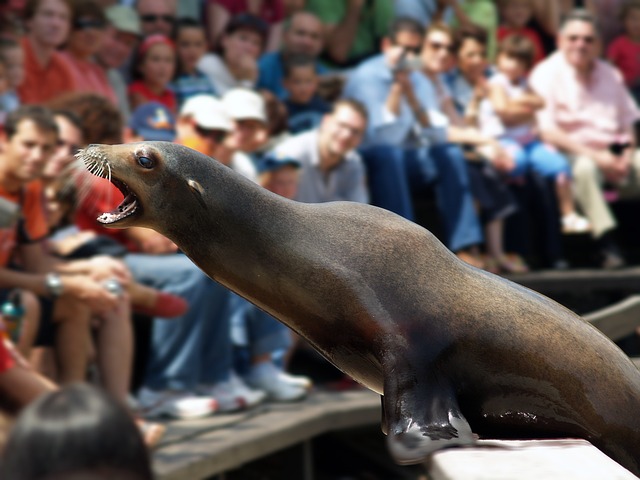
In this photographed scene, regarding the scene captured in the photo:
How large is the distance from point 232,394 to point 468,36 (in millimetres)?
3723

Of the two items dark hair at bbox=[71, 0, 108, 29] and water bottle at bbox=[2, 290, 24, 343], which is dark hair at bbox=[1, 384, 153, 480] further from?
dark hair at bbox=[71, 0, 108, 29]

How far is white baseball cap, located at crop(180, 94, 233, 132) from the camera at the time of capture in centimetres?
617

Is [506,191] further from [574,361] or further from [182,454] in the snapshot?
[574,361]

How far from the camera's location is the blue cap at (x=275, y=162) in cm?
651

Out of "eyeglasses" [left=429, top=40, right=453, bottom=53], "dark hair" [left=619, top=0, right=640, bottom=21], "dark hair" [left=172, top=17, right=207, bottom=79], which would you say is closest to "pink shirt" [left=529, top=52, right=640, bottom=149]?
"dark hair" [left=619, top=0, right=640, bottom=21]

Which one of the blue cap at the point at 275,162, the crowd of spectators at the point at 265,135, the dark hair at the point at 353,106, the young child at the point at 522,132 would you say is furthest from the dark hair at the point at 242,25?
the young child at the point at 522,132

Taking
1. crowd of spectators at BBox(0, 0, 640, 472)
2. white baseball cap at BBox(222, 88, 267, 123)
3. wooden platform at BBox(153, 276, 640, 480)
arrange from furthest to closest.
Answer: white baseball cap at BBox(222, 88, 267, 123)
crowd of spectators at BBox(0, 0, 640, 472)
wooden platform at BBox(153, 276, 640, 480)

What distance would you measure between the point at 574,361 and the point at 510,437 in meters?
0.19

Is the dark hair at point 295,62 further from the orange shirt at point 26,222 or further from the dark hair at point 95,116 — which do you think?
the orange shirt at point 26,222

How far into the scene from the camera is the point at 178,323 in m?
5.82

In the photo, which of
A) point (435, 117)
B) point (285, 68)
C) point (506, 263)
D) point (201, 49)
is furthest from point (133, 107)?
point (506, 263)

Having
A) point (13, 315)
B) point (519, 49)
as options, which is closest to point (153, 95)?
point (13, 315)

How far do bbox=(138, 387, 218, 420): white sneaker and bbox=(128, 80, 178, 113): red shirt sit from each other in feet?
5.87

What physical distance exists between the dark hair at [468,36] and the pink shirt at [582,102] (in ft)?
1.92
